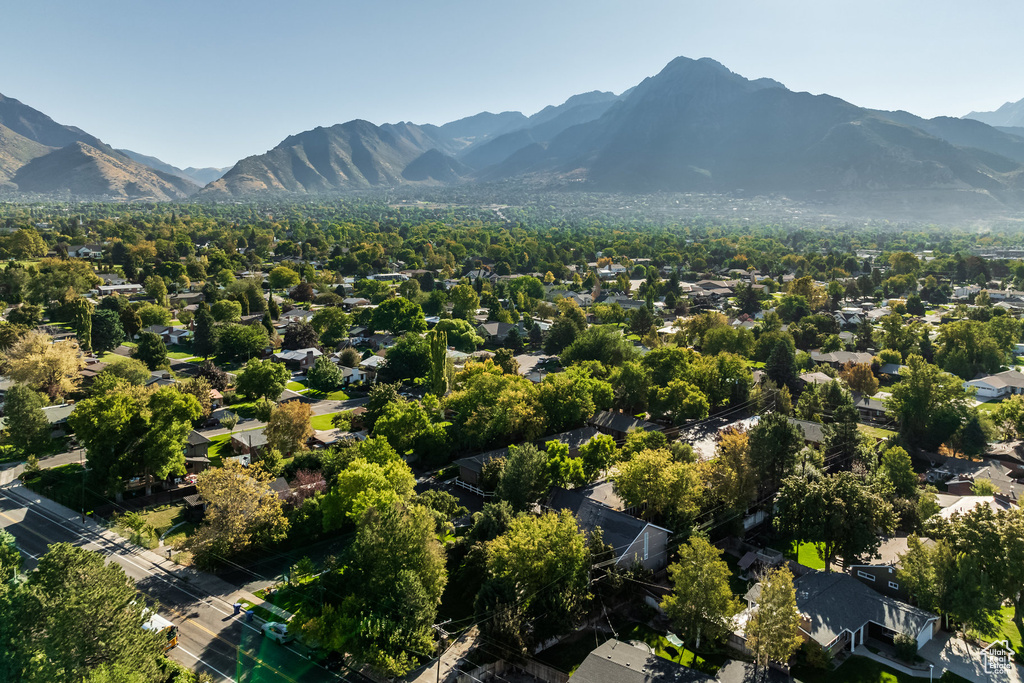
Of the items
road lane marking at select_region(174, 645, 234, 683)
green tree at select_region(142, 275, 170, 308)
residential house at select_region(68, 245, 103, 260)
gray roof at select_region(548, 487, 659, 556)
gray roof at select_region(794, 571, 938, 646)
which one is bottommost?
gray roof at select_region(794, 571, 938, 646)

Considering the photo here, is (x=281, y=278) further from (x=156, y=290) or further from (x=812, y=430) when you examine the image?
(x=812, y=430)

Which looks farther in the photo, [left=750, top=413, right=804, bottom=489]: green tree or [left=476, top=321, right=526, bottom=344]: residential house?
[left=476, top=321, right=526, bottom=344]: residential house

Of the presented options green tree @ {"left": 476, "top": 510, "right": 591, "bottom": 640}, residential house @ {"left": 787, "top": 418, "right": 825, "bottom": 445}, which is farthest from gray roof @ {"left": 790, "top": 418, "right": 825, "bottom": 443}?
green tree @ {"left": 476, "top": 510, "right": 591, "bottom": 640}

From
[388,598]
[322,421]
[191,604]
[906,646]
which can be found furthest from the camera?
[322,421]

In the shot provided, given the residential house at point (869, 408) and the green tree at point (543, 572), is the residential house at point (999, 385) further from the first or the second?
the green tree at point (543, 572)

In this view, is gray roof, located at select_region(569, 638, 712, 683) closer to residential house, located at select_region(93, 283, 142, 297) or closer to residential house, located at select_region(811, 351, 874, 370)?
residential house, located at select_region(811, 351, 874, 370)

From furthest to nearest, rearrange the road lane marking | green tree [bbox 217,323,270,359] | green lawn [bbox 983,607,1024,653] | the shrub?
green tree [bbox 217,323,270,359] < green lawn [bbox 983,607,1024,653] < the shrub < the road lane marking

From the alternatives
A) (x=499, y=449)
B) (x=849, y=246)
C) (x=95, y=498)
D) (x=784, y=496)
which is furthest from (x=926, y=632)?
(x=849, y=246)

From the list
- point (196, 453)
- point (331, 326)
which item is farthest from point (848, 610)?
point (331, 326)
